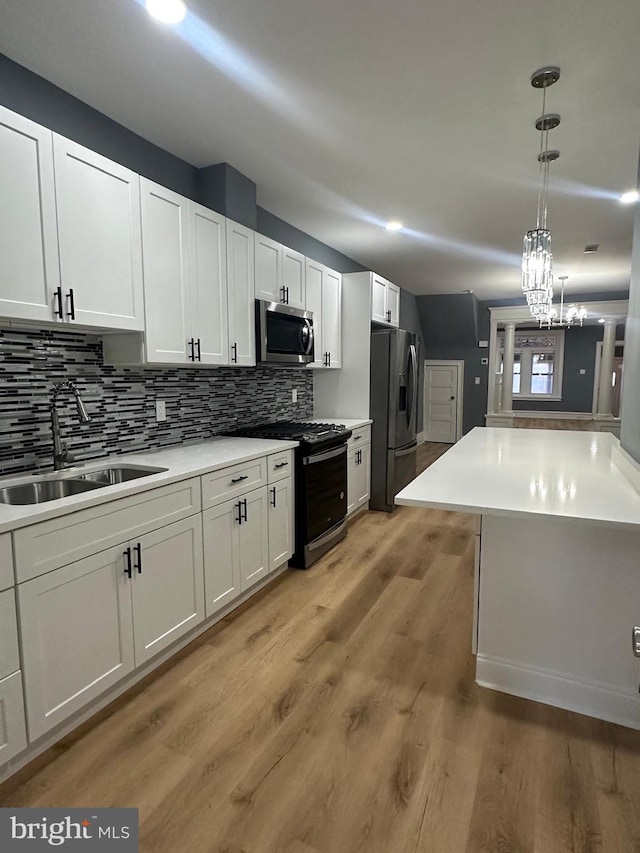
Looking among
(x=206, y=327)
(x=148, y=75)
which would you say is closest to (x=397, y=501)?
(x=206, y=327)

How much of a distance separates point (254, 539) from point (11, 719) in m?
1.37

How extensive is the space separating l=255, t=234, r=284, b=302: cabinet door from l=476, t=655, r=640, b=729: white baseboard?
252cm

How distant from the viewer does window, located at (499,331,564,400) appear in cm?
1133

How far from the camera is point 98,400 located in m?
2.34

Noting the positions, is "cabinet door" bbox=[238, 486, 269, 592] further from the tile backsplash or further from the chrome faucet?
the chrome faucet

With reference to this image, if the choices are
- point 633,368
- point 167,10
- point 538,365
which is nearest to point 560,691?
point 633,368

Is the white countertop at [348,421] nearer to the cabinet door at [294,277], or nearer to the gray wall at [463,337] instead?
the cabinet door at [294,277]

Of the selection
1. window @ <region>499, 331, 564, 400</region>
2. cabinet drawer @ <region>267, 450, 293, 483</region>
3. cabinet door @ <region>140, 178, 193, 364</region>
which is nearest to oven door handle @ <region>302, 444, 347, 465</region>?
cabinet drawer @ <region>267, 450, 293, 483</region>

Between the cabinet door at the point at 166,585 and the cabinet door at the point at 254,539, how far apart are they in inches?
13.7

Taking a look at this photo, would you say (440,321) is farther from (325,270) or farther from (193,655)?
(193,655)

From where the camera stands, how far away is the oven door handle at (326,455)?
3.06m

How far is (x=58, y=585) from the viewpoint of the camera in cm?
156

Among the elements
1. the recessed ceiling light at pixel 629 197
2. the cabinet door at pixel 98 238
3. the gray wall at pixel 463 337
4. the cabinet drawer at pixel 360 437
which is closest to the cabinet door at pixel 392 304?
the cabinet drawer at pixel 360 437

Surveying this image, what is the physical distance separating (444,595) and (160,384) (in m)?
2.13
